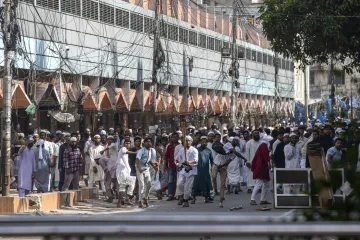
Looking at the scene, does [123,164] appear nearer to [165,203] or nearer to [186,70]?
[165,203]

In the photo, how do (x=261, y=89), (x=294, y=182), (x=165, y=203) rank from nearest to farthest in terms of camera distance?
(x=294, y=182) → (x=165, y=203) → (x=261, y=89)

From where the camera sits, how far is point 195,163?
1961 cm

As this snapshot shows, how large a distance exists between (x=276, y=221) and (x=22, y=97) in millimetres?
24112

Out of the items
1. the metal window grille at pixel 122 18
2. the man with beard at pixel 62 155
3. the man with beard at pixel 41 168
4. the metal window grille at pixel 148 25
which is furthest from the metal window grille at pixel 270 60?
the man with beard at pixel 41 168

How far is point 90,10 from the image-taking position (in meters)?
37.2

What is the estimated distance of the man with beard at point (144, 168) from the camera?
18.8 meters

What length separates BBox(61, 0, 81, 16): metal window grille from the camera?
113 feet

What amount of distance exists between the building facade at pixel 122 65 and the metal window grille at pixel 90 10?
41 mm

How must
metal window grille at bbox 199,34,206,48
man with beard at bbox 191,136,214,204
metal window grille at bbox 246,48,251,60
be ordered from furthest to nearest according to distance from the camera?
metal window grille at bbox 246,48,251,60 → metal window grille at bbox 199,34,206,48 → man with beard at bbox 191,136,214,204

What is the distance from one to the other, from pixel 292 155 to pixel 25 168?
5866 millimetres

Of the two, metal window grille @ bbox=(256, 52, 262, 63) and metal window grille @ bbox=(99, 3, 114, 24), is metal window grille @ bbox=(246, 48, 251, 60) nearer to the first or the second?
metal window grille @ bbox=(256, 52, 262, 63)

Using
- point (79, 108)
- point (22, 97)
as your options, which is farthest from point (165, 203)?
point (79, 108)

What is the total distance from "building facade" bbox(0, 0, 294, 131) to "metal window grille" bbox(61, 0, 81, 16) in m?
0.04

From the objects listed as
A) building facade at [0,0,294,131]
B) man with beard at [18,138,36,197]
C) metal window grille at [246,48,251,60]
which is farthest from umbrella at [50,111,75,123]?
metal window grille at [246,48,251,60]
